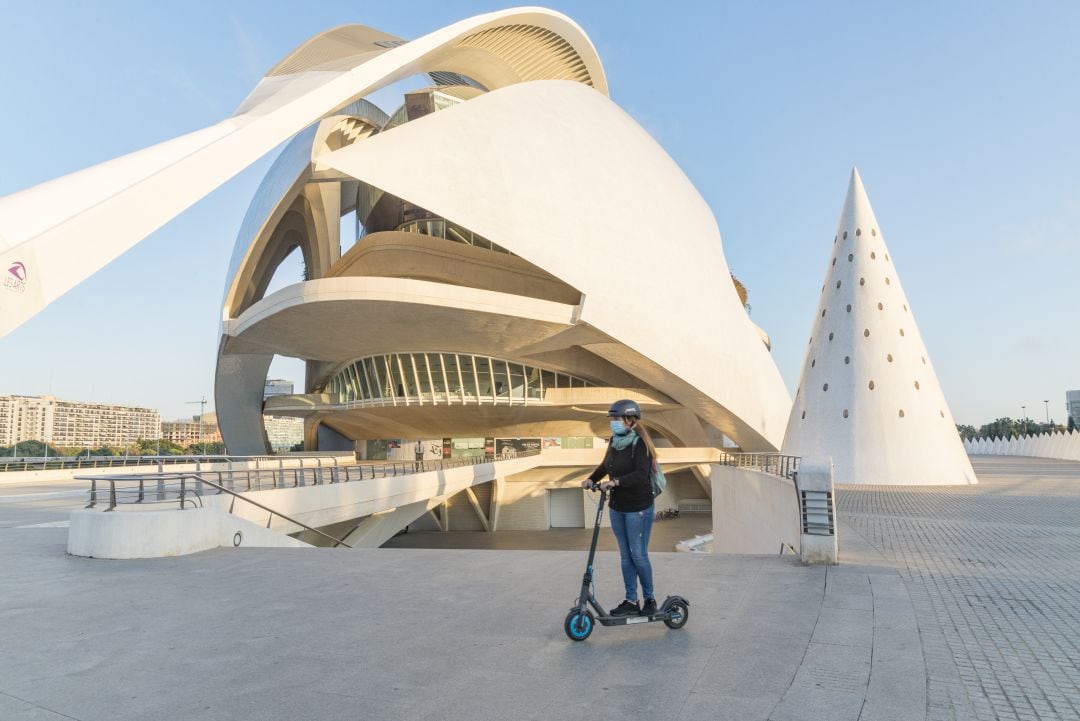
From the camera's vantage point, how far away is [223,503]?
37.9 ft

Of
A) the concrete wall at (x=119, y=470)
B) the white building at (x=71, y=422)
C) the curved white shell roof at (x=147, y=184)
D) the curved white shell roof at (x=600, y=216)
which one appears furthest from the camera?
the white building at (x=71, y=422)

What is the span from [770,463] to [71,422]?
407 feet

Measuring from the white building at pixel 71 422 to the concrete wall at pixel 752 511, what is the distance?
91.5 metres

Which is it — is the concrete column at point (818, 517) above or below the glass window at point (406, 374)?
below

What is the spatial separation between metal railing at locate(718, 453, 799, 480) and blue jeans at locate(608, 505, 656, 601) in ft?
22.9

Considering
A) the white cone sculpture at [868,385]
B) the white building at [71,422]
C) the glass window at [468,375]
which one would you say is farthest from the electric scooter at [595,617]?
the white building at [71,422]

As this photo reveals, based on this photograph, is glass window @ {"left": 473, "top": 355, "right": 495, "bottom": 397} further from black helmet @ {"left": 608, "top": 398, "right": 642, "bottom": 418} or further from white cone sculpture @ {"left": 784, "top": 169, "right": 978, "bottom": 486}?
black helmet @ {"left": 608, "top": 398, "right": 642, "bottom": 418}

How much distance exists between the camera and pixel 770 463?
1741cm

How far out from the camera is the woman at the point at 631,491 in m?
4.59

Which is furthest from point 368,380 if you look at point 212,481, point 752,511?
point 752,511

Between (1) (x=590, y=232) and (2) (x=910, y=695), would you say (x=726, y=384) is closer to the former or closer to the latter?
(1) (x=590, y=232)

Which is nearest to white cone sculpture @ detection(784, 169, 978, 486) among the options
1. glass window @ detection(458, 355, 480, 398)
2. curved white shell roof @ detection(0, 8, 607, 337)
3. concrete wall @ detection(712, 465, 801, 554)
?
concrete wall @ detection(712, 465, 801, 554)

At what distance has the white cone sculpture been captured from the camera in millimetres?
19906

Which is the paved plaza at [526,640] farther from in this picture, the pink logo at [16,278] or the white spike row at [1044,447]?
the white spike row at [1044,447]
